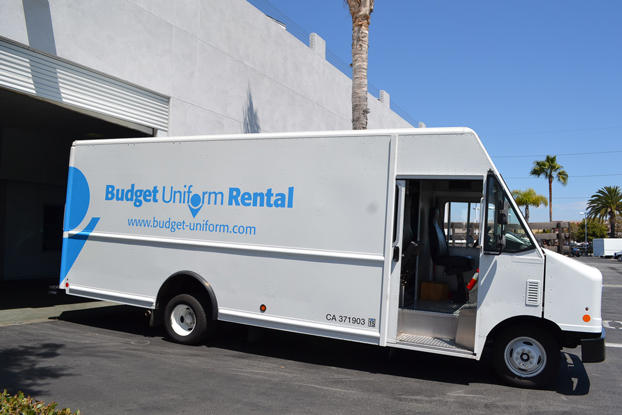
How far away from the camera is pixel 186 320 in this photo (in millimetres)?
7441

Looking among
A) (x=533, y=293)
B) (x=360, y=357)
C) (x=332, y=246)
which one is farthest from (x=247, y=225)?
(x=533, y=293)

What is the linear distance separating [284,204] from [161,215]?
209 cm

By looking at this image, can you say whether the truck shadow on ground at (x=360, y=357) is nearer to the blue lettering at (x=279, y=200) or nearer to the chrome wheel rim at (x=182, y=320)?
the chrome wheel rim at (x=182, y=320)

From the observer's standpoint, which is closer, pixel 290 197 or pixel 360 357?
pixel 290 197

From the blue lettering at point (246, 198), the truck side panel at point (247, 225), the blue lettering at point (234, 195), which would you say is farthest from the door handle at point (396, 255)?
the blue lettering at point (234, 195)

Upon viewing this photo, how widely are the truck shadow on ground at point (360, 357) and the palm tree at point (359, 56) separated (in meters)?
6.12

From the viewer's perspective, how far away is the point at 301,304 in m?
6.46

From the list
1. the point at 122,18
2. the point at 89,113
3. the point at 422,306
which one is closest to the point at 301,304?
the point at 422,306

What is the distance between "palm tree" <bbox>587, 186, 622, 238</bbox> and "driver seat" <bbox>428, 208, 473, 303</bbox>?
59.1m

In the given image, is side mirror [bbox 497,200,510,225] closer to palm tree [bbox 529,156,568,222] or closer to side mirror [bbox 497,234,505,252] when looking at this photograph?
side mirror [bbox 497,234,505,252]

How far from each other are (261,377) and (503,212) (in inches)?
136

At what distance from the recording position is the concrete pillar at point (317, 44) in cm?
1932

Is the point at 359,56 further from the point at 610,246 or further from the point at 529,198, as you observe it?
the point at 610,246

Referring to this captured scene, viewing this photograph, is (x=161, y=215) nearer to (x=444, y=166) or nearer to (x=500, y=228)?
(x=444, y=166)
